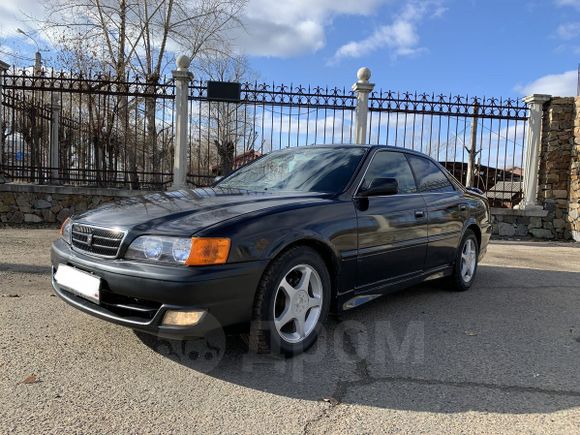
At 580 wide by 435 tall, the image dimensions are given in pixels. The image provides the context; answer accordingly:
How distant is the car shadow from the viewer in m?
2.87

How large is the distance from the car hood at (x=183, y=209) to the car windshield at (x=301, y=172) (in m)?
0.25

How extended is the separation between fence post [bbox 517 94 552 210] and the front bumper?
9.63 m

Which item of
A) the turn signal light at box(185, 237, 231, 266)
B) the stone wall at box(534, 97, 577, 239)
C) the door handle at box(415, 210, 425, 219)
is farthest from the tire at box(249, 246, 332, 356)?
the stone wall at box(534, 97, 577, 239)

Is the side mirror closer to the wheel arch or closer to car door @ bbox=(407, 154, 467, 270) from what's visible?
the wheel arch

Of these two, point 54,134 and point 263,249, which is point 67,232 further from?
point 54,134

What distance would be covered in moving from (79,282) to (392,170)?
2.79 m

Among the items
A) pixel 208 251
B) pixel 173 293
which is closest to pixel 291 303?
pixel 208 251

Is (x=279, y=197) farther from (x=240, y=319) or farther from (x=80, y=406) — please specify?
(x=80, y=406)

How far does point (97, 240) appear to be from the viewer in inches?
125

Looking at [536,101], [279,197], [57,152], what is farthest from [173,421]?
[57,152]

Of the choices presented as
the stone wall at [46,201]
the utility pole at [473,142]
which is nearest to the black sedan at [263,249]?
the stone wall at [46,201]

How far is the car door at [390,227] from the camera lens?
3842 millimetres

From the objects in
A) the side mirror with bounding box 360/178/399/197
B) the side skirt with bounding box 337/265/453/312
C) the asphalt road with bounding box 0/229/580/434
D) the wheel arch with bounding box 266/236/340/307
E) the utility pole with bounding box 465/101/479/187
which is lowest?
the asphalt road with bounding box 0/229/580/434

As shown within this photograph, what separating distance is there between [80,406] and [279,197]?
72.6 inches
